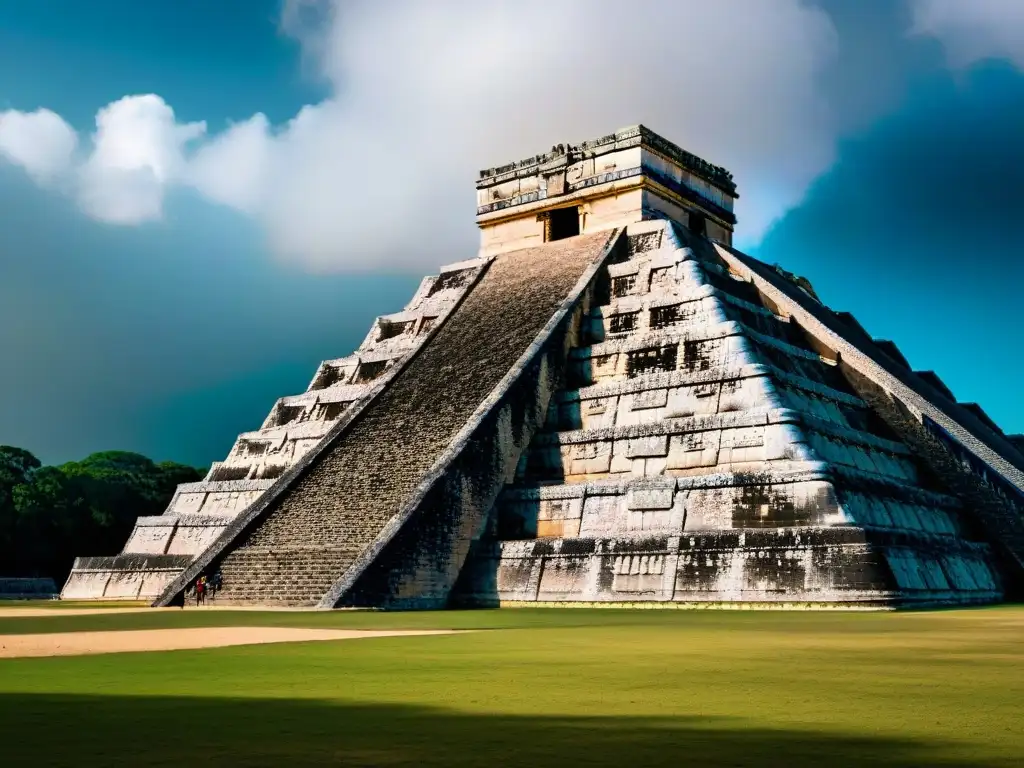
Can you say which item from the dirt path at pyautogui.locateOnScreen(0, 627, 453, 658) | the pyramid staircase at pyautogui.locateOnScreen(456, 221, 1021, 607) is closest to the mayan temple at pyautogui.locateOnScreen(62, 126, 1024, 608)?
the pyramid staircase at pyautogui.locateOnScreen(456, 221, 1021, 607)

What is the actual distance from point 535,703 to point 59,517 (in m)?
31.0

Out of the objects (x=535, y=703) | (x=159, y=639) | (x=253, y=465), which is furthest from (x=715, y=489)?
(x=253, y=465)

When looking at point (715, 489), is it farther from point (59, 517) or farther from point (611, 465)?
point (59, 517)

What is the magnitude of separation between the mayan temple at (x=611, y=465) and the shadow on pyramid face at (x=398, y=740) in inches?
348

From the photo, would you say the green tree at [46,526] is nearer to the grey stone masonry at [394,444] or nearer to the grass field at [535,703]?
the grey stone masonry at [394,444]

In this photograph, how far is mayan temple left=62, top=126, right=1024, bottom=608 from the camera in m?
13.6

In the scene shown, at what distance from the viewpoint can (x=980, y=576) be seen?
606 inches

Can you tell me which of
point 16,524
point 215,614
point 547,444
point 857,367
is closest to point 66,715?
point 215,614

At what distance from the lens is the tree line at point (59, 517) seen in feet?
105

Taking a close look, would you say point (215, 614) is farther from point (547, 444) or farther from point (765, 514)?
point (765, 514)

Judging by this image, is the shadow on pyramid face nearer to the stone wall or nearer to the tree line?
the stone wall

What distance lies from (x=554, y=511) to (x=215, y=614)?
5.04 meters

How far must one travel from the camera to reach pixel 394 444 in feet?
56.6

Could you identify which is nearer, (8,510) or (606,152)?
(606,152)
